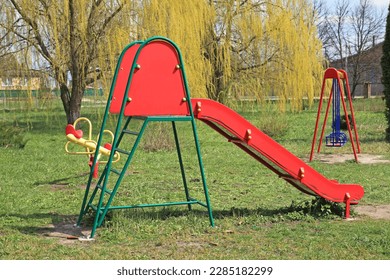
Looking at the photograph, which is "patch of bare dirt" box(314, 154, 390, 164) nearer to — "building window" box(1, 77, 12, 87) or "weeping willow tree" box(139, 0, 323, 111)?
"weeping willow tree" box(139, 0, 323, 111)

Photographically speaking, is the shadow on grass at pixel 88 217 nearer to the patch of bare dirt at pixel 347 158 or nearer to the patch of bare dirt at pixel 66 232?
the patch of bare dirt at pixel 66 232

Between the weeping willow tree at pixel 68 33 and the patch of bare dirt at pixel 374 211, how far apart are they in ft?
28.8

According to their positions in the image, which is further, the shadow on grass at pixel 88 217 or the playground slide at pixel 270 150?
the playground slide at pixel 270 150

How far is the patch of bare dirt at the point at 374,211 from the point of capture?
244 inches

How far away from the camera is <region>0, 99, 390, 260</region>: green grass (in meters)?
4.79

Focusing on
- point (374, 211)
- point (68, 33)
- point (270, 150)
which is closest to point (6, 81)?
point (68, 33)

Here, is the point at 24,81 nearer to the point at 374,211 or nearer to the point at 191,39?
the point at 191,39

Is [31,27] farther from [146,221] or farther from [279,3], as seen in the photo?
[146,221]

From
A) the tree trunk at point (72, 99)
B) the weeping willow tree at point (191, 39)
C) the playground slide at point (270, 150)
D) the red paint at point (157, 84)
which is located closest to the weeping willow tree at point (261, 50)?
the weeping willow tree at point (191, 39)

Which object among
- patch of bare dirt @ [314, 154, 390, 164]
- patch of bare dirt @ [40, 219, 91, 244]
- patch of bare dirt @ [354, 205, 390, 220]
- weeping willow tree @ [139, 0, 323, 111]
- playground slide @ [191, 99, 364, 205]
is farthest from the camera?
weeping willow tree @ [139, 0, 323, 111]

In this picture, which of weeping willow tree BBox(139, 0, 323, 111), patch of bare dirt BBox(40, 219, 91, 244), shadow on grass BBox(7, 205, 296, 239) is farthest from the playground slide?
weeping willow tree BBox(139, 0, 323, 111)

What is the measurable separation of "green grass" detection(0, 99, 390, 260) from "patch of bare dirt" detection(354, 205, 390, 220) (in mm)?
212

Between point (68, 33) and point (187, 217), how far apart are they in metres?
9.51

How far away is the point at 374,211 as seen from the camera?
21.2 ft
